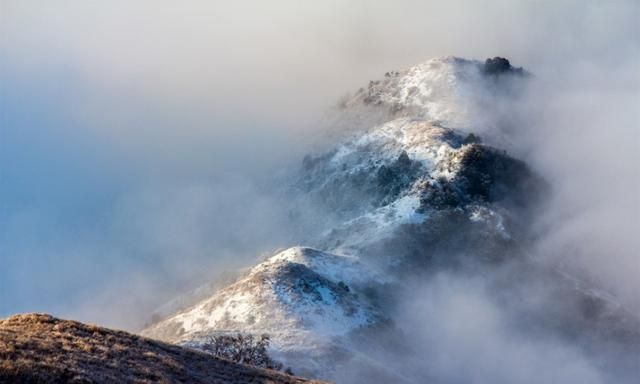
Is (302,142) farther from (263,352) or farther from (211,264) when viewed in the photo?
(263,352)

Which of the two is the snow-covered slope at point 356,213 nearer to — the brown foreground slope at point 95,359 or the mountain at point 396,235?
the mountain at point 396,235

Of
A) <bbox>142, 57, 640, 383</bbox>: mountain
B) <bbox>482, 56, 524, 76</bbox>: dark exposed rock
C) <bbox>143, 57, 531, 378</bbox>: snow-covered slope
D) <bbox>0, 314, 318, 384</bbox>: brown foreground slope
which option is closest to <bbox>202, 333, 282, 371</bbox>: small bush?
→ <bbox>143, 57, 531, 378</bbox>: snow-covered slope

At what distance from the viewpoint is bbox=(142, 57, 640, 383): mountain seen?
3698 inches

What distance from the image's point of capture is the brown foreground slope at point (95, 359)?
30766 mm

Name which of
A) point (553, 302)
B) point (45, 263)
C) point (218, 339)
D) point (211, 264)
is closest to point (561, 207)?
point (553, 302)

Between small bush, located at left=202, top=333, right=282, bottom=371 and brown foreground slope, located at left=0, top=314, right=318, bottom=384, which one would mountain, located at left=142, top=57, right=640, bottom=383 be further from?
brown foreground slope, located at left=0, top=314, right=318, bottom=384

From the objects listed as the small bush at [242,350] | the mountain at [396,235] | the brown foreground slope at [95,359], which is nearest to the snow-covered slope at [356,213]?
the mountain at [396,235]

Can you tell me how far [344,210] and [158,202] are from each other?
63.7 m

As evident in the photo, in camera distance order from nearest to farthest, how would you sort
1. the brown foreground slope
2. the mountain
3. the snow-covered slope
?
the brown foreground slope, the snow-covered slope, the mountain

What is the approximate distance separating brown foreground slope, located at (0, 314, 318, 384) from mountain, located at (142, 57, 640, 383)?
36542 mm

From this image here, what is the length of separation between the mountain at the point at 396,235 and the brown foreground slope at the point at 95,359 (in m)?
36.5

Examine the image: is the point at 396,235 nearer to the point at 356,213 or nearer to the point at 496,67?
the point at 356,213

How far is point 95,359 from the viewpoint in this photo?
3441 cm

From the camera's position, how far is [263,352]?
226 feet
